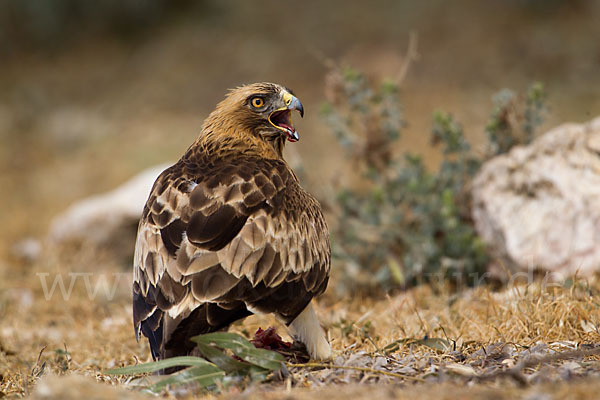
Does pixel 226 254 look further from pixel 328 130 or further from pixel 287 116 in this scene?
pixel 328 130

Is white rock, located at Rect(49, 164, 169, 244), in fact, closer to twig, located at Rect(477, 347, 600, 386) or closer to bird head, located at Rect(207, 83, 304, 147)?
bird head, located at Rect(207, 83, 304, 147)

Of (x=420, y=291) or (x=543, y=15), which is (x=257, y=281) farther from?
(x=543, y=15)

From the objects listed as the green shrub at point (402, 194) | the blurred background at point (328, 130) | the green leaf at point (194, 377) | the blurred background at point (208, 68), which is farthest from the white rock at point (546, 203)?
the blurred background at point (208, 68)

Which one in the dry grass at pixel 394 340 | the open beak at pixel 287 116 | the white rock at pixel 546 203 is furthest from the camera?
the white rock at pixel 546 203

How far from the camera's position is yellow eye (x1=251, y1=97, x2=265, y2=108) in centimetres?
382

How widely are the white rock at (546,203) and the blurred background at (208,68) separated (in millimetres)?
3294

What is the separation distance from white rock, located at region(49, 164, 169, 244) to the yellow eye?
3100mm

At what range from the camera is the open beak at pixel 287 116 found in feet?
12.4

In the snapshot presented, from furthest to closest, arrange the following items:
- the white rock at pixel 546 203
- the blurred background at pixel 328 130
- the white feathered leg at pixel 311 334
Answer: the blurred background at pixel 328 130
the white rock at pixel 546 203
the white feathered leg at pixel 311 334

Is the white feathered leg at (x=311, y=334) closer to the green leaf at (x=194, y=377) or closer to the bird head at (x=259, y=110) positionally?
the green leaf at (x=194, y=377)

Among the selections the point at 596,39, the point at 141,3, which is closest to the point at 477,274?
the point at 596,39

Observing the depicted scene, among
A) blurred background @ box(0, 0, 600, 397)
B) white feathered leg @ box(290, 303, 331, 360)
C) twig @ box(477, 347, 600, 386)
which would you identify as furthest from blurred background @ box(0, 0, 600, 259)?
twig @ box(477, 347, 600, 386)

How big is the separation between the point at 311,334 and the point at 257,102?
1.37 metres

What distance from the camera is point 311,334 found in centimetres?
321
